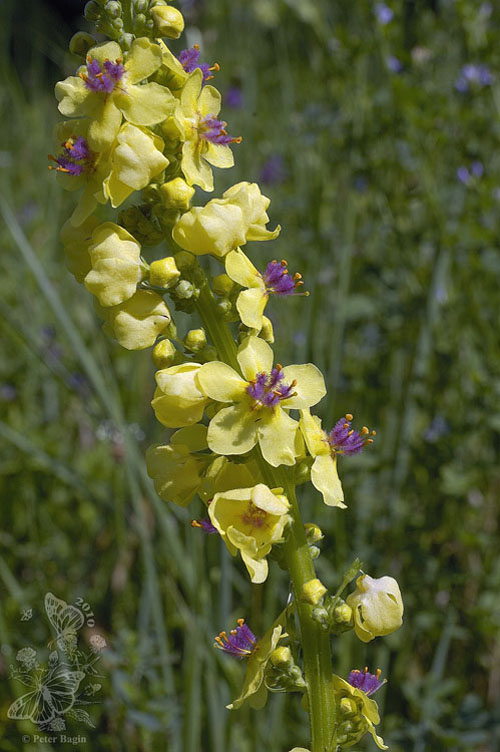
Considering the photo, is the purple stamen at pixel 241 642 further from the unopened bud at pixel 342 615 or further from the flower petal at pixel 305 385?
the flower petal at pixel 305 385

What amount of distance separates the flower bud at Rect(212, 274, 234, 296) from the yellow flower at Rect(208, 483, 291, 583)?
24 centimetres

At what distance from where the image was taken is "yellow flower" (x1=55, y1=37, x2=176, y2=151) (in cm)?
88

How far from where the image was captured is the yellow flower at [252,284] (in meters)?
0.89

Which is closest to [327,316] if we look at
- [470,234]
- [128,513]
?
[470,234]

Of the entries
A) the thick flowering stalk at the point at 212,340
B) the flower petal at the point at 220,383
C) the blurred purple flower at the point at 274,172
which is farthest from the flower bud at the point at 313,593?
the blurred purple flower at the point at 274,172

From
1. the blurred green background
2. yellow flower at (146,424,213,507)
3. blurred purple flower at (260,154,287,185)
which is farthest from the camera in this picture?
blurred purple flower at (260,154,287,185)

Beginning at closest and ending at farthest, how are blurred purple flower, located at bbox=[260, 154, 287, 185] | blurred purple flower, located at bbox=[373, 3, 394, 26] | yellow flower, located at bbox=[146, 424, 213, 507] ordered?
1. yellow flower, located at bbox=[146, 424, 213, 507]
2. blurred purple flower, located at bbox=[373, 3, 394, 26]
3. blurred purple flower, located at bbox=[260, 154, 287, 185]

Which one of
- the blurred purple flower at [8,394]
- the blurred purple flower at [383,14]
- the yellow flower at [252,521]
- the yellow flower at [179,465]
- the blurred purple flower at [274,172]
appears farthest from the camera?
the blurred purple flower at [274,172]

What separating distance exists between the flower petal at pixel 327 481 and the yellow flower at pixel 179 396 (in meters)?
0.15

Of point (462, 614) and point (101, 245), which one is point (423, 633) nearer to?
point (462, 614)

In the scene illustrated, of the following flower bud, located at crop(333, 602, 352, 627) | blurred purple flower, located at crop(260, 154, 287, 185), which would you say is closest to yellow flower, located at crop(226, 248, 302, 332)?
flower bud, located at crop(333, 602, 352, 627)

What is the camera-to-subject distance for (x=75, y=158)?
2.96ft

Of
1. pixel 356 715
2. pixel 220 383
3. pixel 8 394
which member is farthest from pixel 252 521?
pixel 8 394

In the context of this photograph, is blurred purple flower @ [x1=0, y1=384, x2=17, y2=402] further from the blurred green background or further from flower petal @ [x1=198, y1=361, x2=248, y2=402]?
flower petal @ [x1=198, y1=361, x2=248, y2=402]
